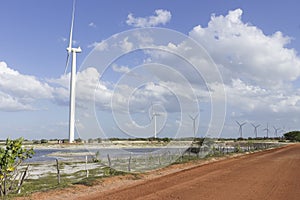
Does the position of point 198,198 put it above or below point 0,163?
below

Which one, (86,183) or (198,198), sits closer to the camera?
(198,198)

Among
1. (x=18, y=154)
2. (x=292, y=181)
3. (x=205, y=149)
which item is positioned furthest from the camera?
(x=205, y=149)

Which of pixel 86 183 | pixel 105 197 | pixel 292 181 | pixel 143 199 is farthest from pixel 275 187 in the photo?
pixel 86 183

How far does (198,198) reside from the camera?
12.5 m

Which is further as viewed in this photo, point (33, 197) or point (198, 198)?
point (33, 197)

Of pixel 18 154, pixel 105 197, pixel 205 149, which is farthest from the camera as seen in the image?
pixel 205 149

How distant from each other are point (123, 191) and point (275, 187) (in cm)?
648

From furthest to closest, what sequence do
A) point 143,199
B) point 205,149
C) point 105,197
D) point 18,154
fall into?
point 205,149 < point 18,154 < point 105,197 < point 143,199

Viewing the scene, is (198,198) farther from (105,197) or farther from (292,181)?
(292,181)

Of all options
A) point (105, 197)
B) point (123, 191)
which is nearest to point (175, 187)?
point (123, 191)

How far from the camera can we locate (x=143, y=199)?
40.9ft

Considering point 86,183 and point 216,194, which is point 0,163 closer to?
point 86,183

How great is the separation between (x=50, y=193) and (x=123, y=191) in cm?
310

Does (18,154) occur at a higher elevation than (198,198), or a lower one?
higher
